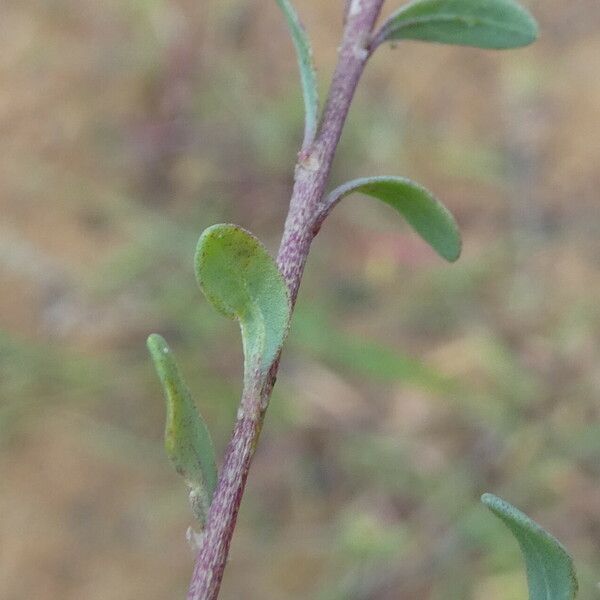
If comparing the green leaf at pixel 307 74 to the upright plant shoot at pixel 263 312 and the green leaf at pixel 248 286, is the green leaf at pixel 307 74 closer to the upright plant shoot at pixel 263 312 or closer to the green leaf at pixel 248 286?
the upright plant shoot at pixel 263 312

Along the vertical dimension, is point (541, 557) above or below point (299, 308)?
above

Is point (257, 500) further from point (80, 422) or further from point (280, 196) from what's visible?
point (280, 196)

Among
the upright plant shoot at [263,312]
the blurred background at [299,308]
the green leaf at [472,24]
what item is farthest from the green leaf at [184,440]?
the blurred background at [299,308]

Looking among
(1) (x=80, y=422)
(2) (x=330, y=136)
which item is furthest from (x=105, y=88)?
(2) (x=330, y=136)

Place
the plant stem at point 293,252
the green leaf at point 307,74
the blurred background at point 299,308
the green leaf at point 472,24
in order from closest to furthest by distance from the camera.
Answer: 1. the plant stem at point 293,252
2. the green leaf at point 307,74
3. the green leaf at point 472,24
4. the blurred background at point 299,308

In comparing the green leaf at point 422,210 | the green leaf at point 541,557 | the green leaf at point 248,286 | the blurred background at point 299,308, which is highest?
the green leaf at point 422,210

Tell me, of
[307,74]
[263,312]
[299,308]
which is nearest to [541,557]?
[263,312]

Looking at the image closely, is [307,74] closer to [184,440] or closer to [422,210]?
[422,210]
